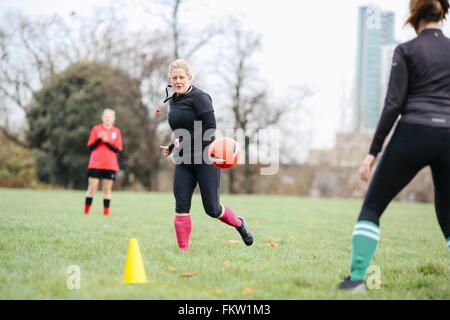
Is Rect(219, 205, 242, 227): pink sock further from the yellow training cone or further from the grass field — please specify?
the yellow training cone

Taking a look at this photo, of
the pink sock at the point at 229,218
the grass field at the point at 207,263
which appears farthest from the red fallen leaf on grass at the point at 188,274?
the pink sock at the point at 229,218

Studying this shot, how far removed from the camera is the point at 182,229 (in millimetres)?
6223

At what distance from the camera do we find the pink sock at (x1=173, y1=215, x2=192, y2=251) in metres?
6.21

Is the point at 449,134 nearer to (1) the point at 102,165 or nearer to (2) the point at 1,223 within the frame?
(2) the point at 1,223

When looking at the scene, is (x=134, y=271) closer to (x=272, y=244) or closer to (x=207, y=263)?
(x=207, y=263)

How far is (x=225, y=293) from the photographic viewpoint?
163 inches

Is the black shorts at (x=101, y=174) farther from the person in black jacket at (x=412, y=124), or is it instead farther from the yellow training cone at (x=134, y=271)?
the person in black jacket at (x=412, y=124)

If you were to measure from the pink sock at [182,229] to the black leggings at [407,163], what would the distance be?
249 cm

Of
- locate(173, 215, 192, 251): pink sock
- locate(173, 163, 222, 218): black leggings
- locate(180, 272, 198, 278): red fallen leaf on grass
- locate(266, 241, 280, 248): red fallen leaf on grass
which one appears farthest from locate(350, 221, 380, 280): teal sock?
locate(266, 241, 280, 248): red fallen leaf on grass

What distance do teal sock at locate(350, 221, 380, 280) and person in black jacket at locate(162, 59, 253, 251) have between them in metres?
2.21

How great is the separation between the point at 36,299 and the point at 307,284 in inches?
87.1

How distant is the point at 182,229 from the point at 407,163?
2.94 meters

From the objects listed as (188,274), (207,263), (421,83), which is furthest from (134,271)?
(421,83)
